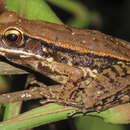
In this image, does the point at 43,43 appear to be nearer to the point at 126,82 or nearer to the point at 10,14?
the point at 10,14

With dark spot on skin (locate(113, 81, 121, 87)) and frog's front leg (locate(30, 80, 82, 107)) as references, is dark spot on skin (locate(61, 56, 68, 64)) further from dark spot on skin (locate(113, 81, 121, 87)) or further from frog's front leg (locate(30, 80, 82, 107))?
dark spot on skin (locate(113, 81, 121, 87))

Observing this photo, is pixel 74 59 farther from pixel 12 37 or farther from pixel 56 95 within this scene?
pixel 12 37

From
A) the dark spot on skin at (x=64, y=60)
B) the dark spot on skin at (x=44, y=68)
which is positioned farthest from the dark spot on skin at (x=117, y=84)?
the dark spot on skin at (x=44, y=68)

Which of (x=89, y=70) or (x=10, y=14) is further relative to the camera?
(x=89, y=70)

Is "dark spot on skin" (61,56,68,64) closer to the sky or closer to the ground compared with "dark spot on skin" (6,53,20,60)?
closer to the ground

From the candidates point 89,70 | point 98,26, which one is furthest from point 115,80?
point 98,26

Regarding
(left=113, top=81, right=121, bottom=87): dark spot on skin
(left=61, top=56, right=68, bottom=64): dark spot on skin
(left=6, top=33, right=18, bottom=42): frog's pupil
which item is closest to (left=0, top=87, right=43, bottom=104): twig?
(left=61, top=56, right=68, bottom=64): dark spot on skin

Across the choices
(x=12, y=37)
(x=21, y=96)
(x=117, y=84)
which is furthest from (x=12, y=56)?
(x=117, y=84)
